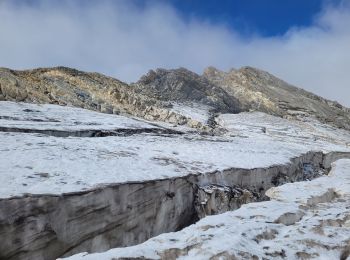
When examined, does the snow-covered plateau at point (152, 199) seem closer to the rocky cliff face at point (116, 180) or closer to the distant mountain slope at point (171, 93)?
the rocky cliff face at point (116, 180)

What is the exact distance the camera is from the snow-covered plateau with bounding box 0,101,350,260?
8.53m

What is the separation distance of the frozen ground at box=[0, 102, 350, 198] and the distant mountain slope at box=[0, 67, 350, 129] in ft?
21.7

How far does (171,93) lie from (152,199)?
37662 millimetres

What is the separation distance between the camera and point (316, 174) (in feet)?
78.5

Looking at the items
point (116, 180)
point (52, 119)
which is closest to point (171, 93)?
point (52, 119)

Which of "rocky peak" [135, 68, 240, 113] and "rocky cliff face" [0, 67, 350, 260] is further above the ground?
"rocky peak" [135, 68, 240, 113]

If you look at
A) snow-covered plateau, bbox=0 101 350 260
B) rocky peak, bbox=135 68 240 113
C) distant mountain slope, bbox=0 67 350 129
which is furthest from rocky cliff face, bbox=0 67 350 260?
rocky peak, bbox=135 68 240 113

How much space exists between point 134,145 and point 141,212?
6302 mm

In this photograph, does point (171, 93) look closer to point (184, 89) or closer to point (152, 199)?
point (184, 89)

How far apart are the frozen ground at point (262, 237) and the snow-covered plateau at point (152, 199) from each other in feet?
0.07

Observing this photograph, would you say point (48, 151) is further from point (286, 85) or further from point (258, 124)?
point (286, 85)

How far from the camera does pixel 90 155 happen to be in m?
14.4

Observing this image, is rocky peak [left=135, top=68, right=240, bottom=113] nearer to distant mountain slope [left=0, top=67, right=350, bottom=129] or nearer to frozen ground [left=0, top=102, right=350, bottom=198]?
distant mountain slope [left=0, top=67, right=350, bottom=129]

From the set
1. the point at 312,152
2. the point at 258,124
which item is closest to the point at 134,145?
the point at 312,152
